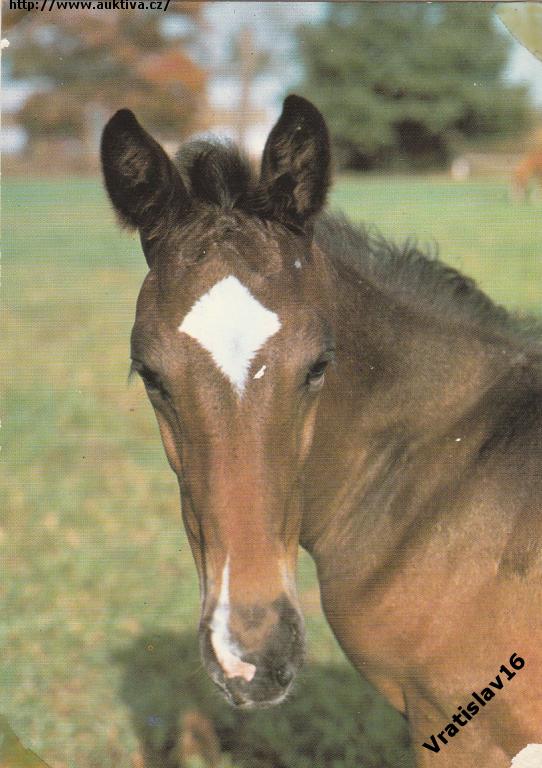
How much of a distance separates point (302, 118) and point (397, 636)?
1.43 metres

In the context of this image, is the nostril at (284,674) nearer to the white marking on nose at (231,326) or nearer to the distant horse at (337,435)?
the distant horse at (337,435)

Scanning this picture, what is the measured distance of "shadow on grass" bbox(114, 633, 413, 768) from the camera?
322cm

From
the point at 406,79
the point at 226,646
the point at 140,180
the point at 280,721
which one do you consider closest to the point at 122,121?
the point at 140,180

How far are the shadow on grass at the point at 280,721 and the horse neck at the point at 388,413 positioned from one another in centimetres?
A: 88

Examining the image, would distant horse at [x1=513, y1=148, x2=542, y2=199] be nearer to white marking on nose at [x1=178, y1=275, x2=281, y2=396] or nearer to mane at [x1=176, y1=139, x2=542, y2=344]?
mane at [x1=176, y1=139, x2=542, y2=344]

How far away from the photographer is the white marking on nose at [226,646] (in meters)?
1.86

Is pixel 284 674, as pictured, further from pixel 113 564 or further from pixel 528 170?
pixel 113 564

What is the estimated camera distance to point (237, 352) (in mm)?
1958

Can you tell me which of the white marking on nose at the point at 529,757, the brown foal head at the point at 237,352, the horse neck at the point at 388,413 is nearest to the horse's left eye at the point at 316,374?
the brown foal head at the point at 237,352

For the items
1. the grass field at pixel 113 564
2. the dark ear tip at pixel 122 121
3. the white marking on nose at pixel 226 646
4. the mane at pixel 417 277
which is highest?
the dark ear tip at pixel 122 121

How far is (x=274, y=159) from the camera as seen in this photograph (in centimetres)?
218

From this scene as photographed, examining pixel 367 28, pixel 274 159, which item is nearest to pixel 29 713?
pixel 274 159

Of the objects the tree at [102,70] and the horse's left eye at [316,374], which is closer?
the horse's left eye at [316,374]

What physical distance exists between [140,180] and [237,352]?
59 centimetres
